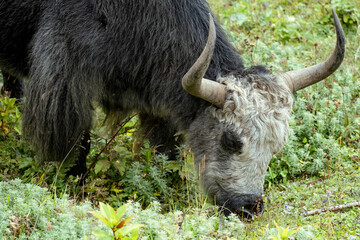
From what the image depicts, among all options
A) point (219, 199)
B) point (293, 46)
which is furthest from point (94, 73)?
point (293, 46)

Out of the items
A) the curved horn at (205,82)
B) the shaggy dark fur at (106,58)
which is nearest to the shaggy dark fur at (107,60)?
the shaggy dark fur at (106,58)

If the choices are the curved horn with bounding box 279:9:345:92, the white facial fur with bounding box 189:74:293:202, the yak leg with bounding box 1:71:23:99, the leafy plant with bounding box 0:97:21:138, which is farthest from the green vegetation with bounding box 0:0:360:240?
the curved horn with bounding box 279:9:345:92

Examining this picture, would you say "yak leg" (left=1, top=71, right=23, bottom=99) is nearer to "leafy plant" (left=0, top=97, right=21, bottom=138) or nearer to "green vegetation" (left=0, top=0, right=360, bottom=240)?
"green vegetation" (left=0, top=0, right=360, bottom=240)

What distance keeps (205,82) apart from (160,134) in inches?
58.3

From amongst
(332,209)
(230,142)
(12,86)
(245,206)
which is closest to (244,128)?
(230,142)

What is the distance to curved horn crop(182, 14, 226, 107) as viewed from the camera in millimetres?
4020

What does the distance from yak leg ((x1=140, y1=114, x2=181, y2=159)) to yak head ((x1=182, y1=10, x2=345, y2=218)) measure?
0.94 m

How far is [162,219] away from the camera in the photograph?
11.8 ft

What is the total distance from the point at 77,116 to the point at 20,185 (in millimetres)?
1001

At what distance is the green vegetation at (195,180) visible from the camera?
3.56 m

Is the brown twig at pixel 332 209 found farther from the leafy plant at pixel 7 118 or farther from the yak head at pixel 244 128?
the leafy plant at pixel 7 118

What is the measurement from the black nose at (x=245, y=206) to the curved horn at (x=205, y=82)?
812 mm

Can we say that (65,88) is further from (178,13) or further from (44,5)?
(178,13)

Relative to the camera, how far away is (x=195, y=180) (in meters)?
5.10
